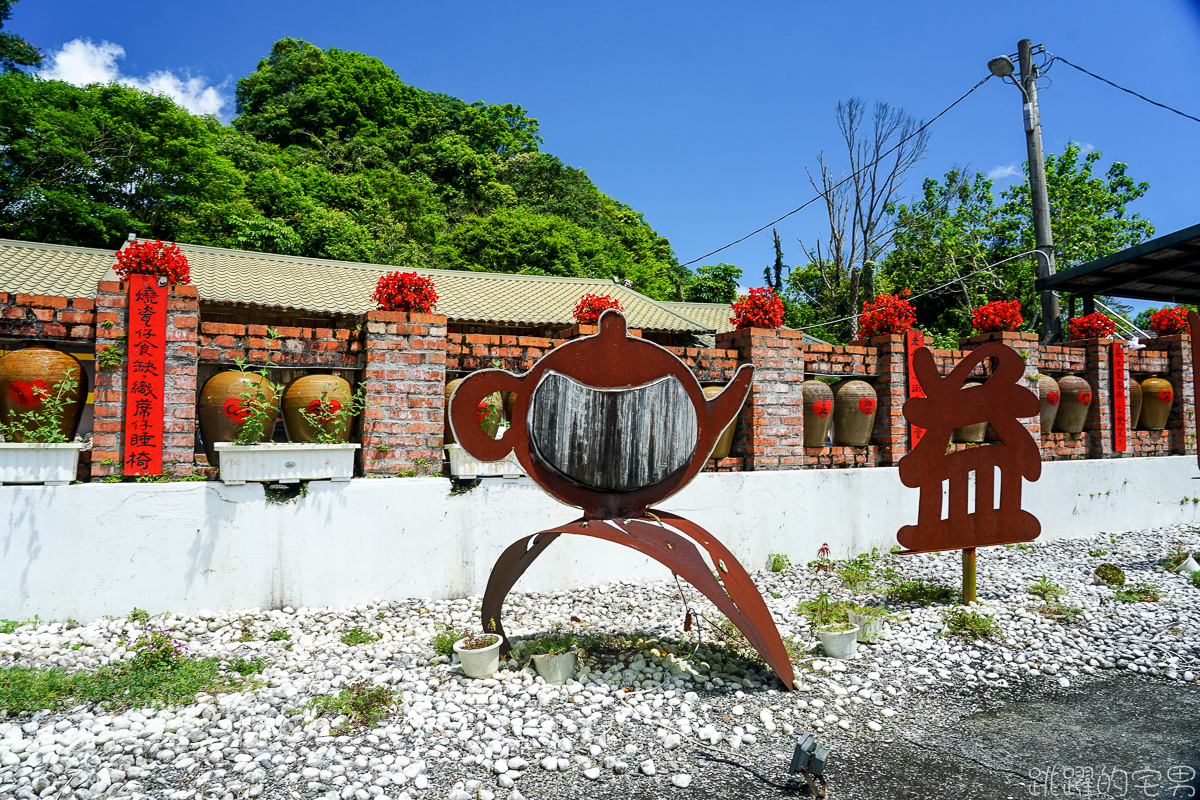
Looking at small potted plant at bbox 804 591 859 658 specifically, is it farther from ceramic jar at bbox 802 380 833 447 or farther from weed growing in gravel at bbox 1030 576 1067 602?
ceramic jar at bbox 802 380 833 447

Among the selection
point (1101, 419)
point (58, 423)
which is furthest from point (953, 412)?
point (58, 423)

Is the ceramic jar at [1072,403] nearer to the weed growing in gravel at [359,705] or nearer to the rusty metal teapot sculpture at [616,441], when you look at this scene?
the rusty metal teapot sculpture at [616,441]

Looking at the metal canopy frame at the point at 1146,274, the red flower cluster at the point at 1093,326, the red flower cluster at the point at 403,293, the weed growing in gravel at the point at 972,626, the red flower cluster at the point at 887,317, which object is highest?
the metal canopy frame at the point at 1146,274

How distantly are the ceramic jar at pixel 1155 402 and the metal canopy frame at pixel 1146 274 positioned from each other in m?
→ 1.15

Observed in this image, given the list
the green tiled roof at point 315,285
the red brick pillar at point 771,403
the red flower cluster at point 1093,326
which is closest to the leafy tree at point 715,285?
the green tiled roof at point 315,285

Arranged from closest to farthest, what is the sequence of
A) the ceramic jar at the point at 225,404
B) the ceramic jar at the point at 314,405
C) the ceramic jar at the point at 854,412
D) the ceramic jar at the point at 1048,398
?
the ceramic jar at the point at 225,404
the ceramic jar at the point at 314,405
the ceramic jar at the point at 854,412
the ceramic jar at the point at 1048,398

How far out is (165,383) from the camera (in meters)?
4.20

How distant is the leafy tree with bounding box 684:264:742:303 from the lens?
24812mm

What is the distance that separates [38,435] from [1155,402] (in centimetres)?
1015

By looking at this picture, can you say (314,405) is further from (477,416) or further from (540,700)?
(540,700)

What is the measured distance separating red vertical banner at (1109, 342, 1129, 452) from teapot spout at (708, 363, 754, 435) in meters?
6.14

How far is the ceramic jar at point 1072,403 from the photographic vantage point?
7.20 meters

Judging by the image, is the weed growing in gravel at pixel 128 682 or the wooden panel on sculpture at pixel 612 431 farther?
the wooden panel on sculpture at pixel 612 431

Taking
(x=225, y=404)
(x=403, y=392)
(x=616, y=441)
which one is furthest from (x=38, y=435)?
(x=616, y=441)
